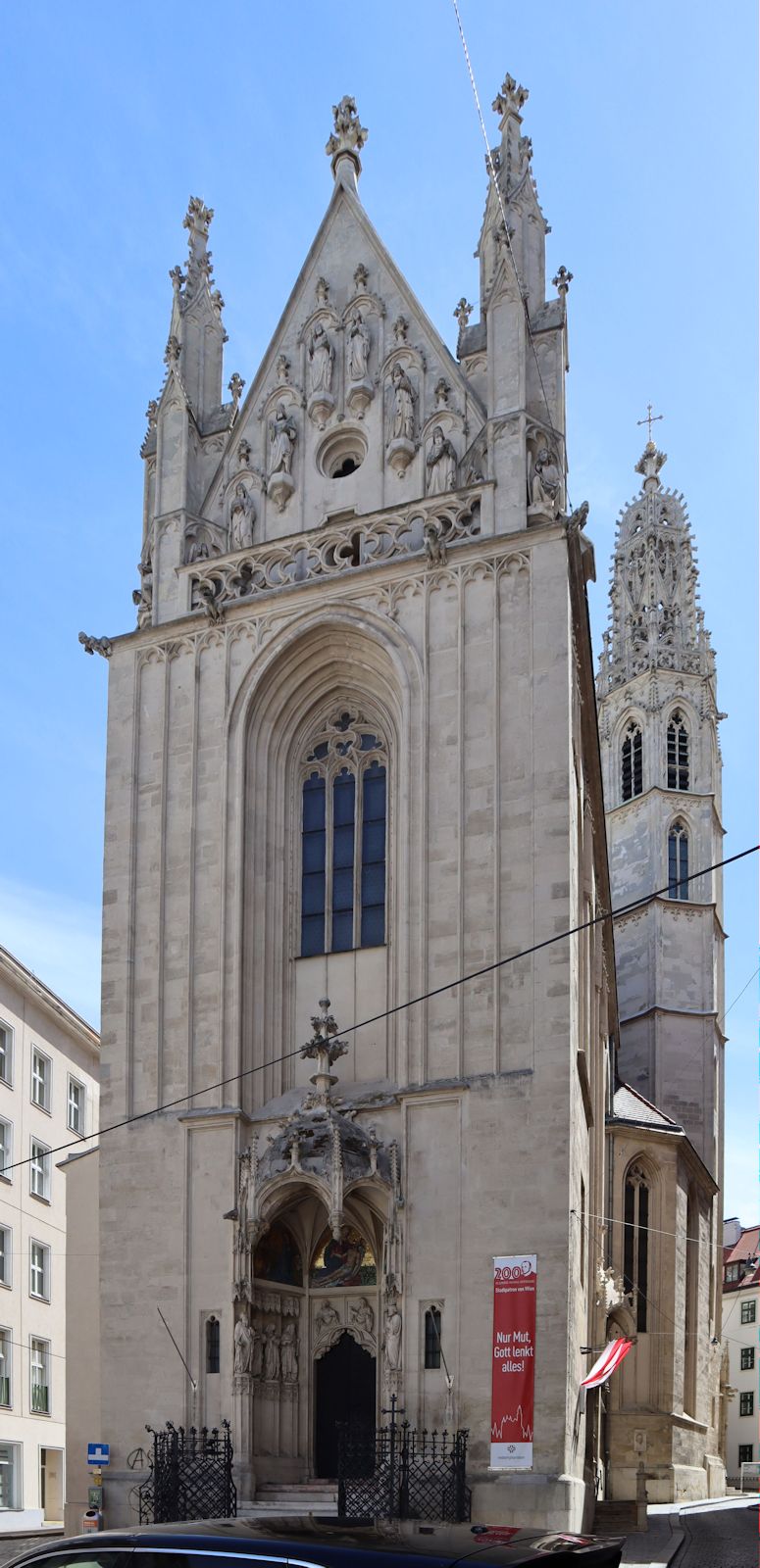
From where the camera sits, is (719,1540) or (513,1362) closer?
(513,1362)

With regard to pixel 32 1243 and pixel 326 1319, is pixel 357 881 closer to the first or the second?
pixel 326 1319

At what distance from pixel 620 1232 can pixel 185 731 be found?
61.9 feet

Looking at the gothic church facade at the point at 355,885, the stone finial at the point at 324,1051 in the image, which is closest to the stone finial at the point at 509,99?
the gothic church facade at the point at 355,885

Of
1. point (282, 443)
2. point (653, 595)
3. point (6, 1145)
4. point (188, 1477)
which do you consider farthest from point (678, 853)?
point (188, 1477)

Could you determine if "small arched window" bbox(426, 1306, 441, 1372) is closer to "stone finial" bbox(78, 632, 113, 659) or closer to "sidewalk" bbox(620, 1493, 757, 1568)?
"sidewalk" bbox(620, 1493, 757, 1568)

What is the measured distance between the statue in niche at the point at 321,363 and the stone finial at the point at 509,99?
528 cm

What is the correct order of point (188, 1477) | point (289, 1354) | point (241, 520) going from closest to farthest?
point (188, 1477) < point (289, 1354) < point (241, 520)

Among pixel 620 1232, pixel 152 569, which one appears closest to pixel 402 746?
pixel 152 569

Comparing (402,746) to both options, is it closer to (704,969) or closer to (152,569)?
(152,569)

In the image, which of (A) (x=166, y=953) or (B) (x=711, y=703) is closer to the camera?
(A) (x=166, y=953)

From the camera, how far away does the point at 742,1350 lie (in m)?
72.8

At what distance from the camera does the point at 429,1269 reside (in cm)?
2383

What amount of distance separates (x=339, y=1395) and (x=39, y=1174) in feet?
62.4

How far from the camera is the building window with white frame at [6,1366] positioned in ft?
126
